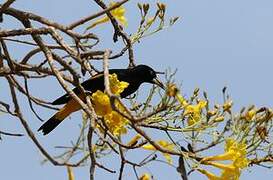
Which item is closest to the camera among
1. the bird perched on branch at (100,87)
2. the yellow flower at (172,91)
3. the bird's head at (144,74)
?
the yellow flower at (172,91)

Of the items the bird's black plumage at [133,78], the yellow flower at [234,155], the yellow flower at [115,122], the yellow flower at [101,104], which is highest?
the bird's black plumage at [133,78]

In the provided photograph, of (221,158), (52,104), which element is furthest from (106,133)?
(52,104)

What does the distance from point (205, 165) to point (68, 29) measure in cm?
92

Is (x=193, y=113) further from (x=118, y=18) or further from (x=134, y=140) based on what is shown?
(x=118, y=18)

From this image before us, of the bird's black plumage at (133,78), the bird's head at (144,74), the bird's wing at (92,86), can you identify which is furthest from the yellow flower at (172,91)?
the bird's head at (144,74)

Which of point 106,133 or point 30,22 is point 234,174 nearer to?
point 106,133

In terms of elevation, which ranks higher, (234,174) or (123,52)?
(123,52)

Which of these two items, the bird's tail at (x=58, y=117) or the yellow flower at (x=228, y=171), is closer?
the yellow flower at (x=228, y=171)

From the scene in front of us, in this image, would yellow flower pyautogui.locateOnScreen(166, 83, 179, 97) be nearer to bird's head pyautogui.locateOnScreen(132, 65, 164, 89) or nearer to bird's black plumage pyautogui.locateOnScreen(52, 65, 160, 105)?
bird's black plumage pyautogui.locateOnScreen(52, 65, 160, 105)

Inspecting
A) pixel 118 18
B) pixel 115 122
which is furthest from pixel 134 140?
pixel 118 18

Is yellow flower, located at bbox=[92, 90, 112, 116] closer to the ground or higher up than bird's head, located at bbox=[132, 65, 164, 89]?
closer to the ground

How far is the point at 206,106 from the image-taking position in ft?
11.5

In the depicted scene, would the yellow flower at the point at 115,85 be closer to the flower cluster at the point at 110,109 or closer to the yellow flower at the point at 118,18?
the flower cluster at the point at 110,109

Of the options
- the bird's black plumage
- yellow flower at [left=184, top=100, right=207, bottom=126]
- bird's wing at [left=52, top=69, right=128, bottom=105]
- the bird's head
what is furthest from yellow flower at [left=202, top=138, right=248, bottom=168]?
the bird's head
